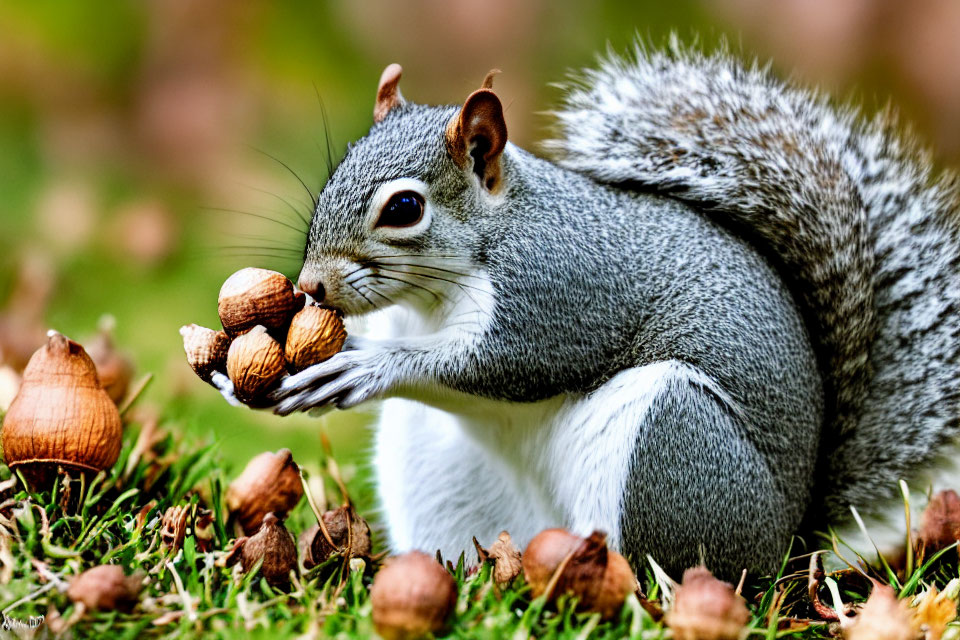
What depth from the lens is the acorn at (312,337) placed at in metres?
1.23

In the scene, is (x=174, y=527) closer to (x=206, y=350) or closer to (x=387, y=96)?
(x=206, y=350)

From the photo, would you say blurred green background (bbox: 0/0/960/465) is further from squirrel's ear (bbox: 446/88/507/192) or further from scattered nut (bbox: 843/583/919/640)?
scattered nut (bbox: 843/583/919/640)

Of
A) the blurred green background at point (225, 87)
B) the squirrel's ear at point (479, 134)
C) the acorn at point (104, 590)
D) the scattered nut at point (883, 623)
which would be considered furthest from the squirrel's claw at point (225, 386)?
the blurred green background at point (225, 87)

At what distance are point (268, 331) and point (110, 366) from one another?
1.47 ft

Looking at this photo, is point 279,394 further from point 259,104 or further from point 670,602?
point 259,104

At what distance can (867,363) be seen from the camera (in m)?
1.47

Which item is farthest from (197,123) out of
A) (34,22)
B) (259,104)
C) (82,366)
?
(82,366)

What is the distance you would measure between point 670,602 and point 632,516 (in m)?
0.12

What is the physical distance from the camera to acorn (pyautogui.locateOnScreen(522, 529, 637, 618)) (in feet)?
3.56

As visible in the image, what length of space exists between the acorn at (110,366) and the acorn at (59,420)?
9.5 inches

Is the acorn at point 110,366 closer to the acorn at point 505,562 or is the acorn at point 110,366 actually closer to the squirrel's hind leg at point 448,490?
the squirrel's hind leg at point 448,490

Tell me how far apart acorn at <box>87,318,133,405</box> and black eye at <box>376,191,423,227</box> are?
1.79ft

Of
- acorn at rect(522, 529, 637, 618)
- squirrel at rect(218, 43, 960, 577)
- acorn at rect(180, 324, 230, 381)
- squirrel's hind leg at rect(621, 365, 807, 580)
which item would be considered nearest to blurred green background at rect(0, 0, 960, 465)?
squirrel at rect(218, 43, 960, 577)

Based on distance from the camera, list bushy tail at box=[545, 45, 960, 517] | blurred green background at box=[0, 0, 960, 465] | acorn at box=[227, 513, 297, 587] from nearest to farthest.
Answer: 1. acorn at box=[227, 513, 297, 587]
2. bushy tail at box=[545, 45, 960, 517]
3. blurred green background at box=[0, 0, 960, 465]
